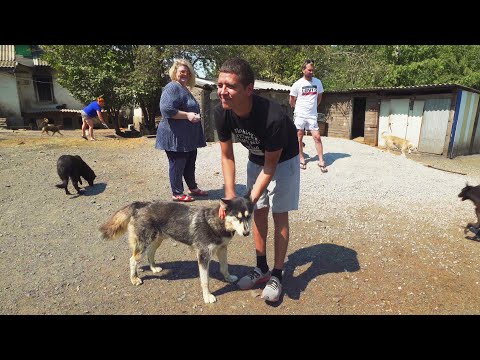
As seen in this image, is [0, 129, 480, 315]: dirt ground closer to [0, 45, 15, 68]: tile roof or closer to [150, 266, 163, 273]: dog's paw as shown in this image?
[150, 266, 163, 273]: dog's paw

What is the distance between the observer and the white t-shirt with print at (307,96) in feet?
25.4

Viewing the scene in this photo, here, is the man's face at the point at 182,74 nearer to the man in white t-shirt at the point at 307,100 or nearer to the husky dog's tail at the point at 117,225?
the husky dog's tail at the point at 117,225

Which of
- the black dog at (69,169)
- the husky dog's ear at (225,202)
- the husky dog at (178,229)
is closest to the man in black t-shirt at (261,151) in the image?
the husky dog's ear at (225,202)

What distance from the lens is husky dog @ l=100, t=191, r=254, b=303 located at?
3.40m

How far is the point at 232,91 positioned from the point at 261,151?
776 mm

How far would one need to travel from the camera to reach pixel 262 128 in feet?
9.84

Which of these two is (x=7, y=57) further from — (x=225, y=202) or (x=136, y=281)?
(x=225, y=202)

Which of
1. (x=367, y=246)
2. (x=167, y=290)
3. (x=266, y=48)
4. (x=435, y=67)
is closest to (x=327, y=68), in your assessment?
(x=266, y=48)

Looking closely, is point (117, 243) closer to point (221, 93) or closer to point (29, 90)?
point (221, 93)

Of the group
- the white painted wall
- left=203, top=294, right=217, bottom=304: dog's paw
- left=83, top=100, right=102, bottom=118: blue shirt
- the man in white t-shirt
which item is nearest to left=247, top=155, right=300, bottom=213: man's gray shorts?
left=203, top=294, right=217, bottom=304: dog's paw

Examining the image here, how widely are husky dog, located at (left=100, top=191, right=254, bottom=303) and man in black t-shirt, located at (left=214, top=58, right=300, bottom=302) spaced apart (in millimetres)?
377

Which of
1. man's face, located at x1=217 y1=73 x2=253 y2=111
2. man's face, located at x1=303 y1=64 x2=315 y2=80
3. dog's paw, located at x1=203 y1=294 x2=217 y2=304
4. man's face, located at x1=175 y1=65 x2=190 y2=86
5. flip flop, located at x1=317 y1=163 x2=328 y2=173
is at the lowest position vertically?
dog's paw, located at x1=203 y1=294 x2=217 y2=304

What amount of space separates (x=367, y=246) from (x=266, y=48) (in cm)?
2279

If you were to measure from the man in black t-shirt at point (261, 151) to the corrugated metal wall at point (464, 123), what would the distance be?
13517 mm
